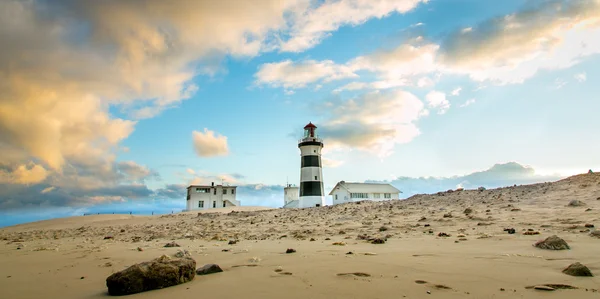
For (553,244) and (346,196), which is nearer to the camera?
(553,244)

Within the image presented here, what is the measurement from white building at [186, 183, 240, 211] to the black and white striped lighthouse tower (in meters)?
28.6

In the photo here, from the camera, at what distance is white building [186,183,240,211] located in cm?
7062

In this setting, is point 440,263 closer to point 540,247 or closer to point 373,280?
point 373,280

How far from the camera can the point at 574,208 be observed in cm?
1436

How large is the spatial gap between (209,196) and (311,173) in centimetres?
3206

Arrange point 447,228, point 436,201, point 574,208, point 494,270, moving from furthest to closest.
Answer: point 436,201
point 574,208
point 447,228
point 494,270

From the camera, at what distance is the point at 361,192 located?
6250 cm

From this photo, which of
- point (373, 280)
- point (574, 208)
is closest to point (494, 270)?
point (373, 280)

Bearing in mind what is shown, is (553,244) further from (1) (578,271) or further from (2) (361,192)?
(2) (361,192)

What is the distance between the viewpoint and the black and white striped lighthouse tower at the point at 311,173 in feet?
156

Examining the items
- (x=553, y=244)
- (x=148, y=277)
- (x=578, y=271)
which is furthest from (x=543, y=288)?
(x=148, y=277)

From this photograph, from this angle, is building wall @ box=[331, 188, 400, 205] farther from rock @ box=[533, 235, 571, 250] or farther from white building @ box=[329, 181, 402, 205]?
rock @ box=[533, 235, 571, 250]

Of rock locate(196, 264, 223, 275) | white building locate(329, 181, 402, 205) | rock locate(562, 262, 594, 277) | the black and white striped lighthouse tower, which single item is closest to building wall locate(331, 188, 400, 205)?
white building locate(329, 181, 402, 205)

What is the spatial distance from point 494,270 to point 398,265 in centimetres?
141
